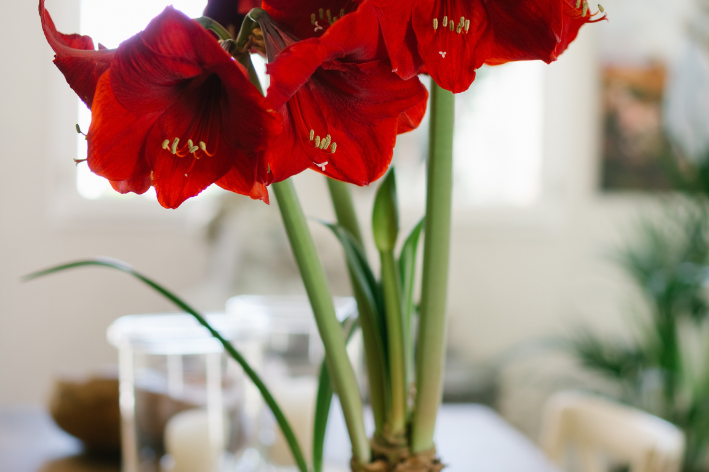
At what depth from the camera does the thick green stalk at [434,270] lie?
1.15 ft

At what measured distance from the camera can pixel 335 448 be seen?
0.98 metres

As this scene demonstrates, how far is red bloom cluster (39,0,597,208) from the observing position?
0.26 m

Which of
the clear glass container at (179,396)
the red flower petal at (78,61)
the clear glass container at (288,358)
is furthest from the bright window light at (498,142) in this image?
the red flower petal at (78,61)

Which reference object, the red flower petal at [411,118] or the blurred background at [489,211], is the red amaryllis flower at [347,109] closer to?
the red flower petal at [411,118]

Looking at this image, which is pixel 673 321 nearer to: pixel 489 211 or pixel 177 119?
pixel 489 211

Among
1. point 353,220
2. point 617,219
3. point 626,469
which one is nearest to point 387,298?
point 353,220

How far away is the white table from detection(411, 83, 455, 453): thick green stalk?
15.8 inches

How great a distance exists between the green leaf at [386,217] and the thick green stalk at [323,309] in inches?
2.1

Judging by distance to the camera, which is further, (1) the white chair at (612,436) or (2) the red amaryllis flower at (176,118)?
(1) the white chair at (612,436)

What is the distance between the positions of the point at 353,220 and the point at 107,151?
0.19 meters

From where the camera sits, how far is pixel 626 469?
9.74 feet

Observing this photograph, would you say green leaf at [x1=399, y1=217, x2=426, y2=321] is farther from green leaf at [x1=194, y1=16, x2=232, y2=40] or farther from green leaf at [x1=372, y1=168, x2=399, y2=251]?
green leaf at [x1=194, y1=16, x2=232, y2=40]

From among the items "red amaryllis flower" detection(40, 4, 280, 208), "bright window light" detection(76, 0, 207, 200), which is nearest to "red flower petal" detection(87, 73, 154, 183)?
"red amaryllis flower" detection(40, 4, 280, 208)

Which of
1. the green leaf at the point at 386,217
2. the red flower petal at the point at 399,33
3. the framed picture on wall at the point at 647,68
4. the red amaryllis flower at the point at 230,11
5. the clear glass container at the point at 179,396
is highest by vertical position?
the framed picture on wall at the point at 647,68
